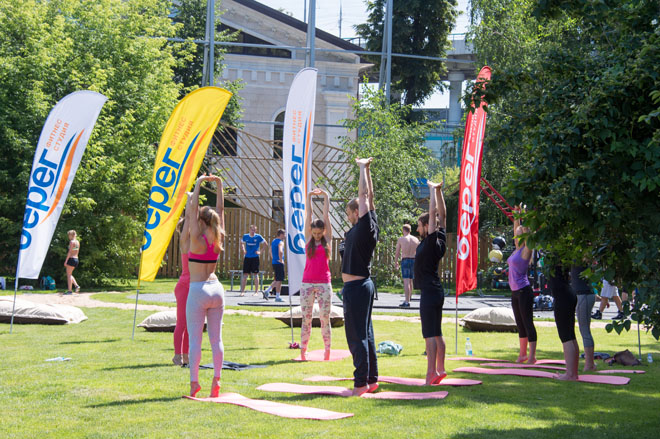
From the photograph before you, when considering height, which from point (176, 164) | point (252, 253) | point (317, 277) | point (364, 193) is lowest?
point (317, 277)

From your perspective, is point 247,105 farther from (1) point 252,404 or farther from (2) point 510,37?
(1) point 252,404

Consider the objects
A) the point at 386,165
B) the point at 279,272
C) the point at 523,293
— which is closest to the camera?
the point at 523,293

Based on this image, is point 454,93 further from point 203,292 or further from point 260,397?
point 203,292

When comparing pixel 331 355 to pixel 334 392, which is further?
pixel 331 355

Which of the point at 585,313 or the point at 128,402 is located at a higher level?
the point at 585,313

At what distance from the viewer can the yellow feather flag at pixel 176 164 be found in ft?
32.1

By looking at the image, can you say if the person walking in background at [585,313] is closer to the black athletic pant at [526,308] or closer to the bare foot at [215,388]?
the black athletic pant at [526,308]

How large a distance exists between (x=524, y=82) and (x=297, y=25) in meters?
31.5

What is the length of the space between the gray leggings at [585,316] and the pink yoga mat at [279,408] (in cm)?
392

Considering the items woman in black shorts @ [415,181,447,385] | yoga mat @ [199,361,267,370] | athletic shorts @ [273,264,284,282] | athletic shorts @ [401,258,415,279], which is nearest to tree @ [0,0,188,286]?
athletic shorts @ [273,264,284,282]

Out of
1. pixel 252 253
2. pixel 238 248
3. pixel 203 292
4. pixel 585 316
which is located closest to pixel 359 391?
pixel 203 292

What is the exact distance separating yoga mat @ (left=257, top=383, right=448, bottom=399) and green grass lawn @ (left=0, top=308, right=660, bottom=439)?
6.3 inches

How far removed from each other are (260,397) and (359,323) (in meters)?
1.12

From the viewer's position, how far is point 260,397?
655cm
